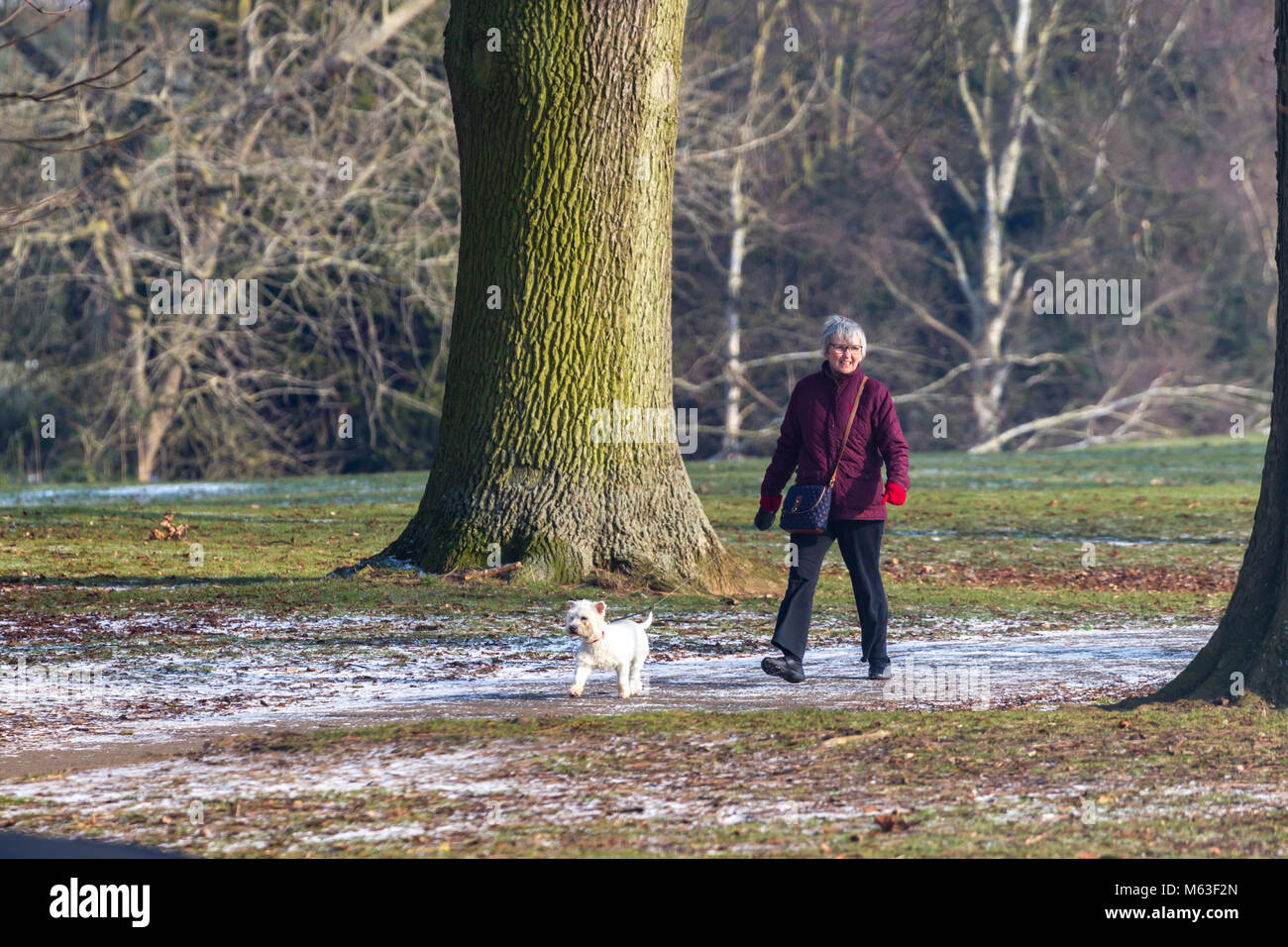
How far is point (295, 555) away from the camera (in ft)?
50.0

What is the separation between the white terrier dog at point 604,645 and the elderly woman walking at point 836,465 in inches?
29.8

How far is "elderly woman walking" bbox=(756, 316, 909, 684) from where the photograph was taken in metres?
9.14

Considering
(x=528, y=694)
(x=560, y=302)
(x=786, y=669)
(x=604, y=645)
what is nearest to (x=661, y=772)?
(x=604, y=645)

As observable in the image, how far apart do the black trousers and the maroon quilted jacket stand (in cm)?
11

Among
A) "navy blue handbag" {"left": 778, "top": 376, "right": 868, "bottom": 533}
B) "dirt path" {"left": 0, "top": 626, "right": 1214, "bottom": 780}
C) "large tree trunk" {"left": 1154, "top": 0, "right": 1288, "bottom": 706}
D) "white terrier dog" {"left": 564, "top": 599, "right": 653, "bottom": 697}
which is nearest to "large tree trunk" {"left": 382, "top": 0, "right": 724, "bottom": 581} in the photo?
"dirt path" {"left": 0, "top": 626, "right": 1214, "bottom": 780}

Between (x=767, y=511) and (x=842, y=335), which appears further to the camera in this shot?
(x=767, y=511)

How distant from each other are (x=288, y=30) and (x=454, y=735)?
25.9 metres

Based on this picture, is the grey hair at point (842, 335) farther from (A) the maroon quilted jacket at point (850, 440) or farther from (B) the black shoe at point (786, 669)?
(B) the black shoe at point (786, 669)

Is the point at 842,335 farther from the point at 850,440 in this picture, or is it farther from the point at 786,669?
the point at 786,669

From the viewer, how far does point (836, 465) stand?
917 centimetres

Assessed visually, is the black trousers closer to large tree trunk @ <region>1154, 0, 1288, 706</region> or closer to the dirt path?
the dirt path

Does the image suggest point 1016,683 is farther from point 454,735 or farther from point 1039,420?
point 1039,420

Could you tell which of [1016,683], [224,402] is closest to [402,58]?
[224,402]

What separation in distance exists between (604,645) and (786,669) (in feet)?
3.81
